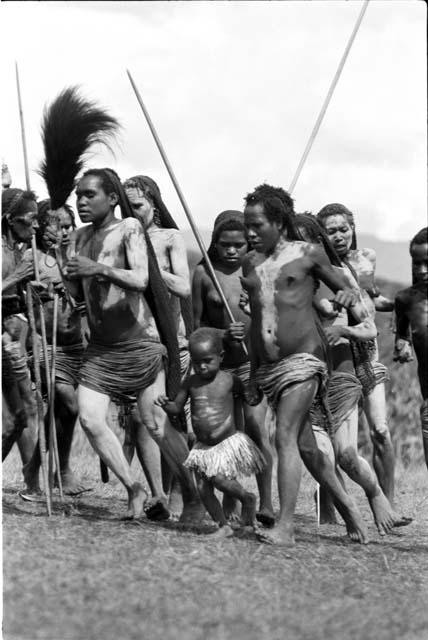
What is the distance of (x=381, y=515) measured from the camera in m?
8.71

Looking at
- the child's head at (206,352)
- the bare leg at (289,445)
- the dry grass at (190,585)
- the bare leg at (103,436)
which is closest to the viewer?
the dry grass at (190,585)

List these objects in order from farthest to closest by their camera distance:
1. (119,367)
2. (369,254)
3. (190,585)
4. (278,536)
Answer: (369,254) → (119,367) → (278,536) → (190,585)

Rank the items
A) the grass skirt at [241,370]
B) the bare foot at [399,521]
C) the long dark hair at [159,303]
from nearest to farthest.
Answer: the long dark hair at [159,303]
the bare foot at [399,521]
the grass skirt at [241,370]

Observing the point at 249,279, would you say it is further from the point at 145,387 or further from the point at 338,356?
the point at 338,356

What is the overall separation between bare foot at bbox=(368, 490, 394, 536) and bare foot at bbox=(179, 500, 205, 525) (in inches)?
41.3

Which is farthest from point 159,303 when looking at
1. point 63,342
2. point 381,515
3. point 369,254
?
point 369,254

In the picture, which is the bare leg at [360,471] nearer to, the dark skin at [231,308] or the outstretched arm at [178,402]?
the dark skin at [231,308]

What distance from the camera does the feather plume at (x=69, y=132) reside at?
29.5ft

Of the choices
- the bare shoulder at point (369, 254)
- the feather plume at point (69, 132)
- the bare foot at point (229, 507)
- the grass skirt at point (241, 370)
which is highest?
the feather plume at point (69, 132)

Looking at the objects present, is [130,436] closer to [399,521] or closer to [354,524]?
[399,521]

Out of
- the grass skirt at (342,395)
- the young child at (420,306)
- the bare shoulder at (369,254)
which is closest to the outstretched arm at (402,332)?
the young child at (420,306)

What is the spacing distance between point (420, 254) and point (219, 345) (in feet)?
4.23

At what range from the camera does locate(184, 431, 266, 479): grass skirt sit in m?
7.89

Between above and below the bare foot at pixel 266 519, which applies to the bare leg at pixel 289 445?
above
